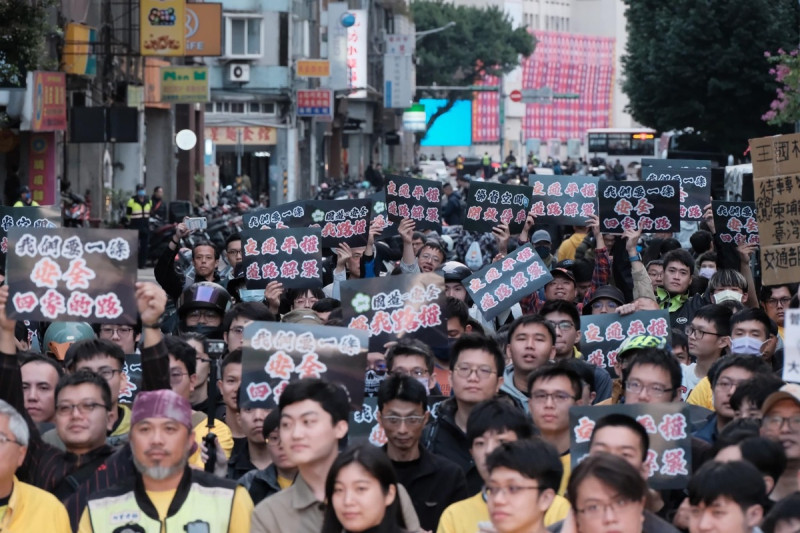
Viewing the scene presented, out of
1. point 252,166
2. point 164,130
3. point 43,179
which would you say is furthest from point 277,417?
point 252,166

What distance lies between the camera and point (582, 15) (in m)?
157

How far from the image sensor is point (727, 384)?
25.5 feet

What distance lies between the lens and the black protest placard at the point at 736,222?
43.1 ft

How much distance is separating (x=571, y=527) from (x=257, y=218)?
8743mm

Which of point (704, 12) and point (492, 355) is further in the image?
point (704, 12)

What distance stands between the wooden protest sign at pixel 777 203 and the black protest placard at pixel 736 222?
2820 millimetres

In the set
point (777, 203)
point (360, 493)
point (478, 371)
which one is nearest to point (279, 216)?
point (777, 203)

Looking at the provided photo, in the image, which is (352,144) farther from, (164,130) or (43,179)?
(43,179)

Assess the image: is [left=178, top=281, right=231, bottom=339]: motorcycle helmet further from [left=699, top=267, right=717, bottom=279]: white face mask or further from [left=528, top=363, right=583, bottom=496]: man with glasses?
[left=699, top=267, right=717, bottom=279]: white face mask

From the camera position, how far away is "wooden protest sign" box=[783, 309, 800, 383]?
6.93 m

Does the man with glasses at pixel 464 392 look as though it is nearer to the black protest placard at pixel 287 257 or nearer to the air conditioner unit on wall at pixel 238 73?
the black protest placard at pixel 287 257

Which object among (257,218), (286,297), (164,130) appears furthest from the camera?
(164,130)

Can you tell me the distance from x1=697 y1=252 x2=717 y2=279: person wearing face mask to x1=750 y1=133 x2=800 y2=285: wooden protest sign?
3114mm

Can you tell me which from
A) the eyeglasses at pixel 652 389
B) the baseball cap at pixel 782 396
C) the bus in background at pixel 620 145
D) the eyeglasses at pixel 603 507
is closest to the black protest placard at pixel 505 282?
the eyeglasses at pixel 652 389
